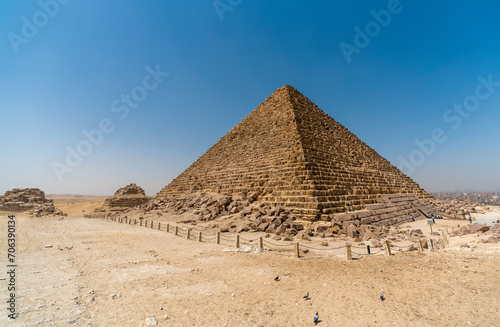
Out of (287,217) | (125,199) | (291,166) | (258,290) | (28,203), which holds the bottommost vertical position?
(258,290)

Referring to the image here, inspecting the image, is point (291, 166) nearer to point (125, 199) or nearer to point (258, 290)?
point (258, 290)

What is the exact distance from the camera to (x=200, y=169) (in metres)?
29.0

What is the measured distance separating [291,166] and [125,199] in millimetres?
37956

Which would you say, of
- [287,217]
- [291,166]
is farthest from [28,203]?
[287,217]

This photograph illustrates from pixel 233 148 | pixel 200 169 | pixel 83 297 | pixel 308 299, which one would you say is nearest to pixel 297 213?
pixel 308 299

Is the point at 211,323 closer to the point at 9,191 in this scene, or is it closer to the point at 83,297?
the point at 83,297

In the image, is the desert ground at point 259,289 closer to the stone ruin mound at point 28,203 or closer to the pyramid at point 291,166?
the pyramid at point 291,166

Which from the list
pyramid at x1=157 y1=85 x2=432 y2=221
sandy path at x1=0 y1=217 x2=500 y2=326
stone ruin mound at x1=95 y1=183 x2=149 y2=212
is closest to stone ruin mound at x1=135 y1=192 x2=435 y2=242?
pyramid at x1=157 y1=85 x2=432 y2=221

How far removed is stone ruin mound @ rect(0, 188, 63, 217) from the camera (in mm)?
29000

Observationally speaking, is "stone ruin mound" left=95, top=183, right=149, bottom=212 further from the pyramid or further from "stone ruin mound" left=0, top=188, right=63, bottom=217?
the pyramid

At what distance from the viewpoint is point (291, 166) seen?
16484 millimetres

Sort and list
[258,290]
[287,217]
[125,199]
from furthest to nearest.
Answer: [125,199] < [287,217] < [258,290]

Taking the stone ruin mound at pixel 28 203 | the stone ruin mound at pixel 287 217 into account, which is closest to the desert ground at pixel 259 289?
the stone ruin mound at pixel 287 217

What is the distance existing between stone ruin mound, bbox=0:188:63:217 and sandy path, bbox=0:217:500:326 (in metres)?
28.9
